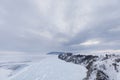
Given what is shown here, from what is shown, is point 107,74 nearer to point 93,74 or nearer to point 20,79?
point 93,74

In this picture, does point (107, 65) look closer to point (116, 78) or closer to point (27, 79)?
point (116, 78)

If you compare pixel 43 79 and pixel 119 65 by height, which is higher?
pixel 119 65

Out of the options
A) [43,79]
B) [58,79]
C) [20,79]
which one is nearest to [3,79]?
[20,79]

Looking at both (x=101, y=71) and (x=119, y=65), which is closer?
(x=101, y=71)

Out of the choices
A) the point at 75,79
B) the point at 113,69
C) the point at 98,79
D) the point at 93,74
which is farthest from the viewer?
the point at 75,79

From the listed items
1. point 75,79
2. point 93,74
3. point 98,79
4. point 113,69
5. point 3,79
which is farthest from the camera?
point 3,79

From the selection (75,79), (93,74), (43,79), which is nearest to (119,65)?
(93,74)

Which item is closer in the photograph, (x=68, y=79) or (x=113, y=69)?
(x=113, y=69)

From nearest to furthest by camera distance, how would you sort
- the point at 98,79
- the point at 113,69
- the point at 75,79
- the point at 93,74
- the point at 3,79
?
the point at 98,79 < the point at 93,74 < the point at 113,69 < the point at 75,79 < the point at 3,79

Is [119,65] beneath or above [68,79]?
above
